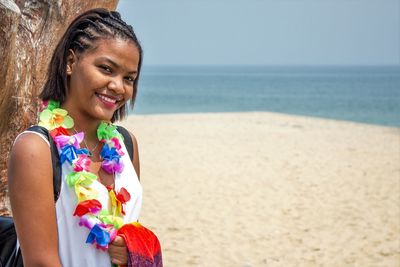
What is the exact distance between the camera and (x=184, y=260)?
6918mm

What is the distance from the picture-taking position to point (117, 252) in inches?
83.4

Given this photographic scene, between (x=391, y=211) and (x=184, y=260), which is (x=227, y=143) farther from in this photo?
(x=184, y=260)

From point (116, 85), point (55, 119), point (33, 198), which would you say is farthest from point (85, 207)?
point (116, 85)

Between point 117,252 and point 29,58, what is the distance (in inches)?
61.1

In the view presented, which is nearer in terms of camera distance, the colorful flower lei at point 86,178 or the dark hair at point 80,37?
the colorful flower lei at point 86,178

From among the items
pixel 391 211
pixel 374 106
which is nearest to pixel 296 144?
pixel 391 211

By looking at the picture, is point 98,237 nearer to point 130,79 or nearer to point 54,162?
point 54,162

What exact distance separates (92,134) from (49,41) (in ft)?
4.28

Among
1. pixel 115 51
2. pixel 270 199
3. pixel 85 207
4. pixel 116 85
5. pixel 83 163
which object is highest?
pixel 115 51

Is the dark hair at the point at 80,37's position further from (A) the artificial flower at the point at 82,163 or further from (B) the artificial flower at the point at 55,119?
(A) the artificial flower at the point at 82,163

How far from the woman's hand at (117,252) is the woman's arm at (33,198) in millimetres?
224

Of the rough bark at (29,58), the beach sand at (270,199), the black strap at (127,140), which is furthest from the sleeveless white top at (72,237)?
the beach sand at (270,199)

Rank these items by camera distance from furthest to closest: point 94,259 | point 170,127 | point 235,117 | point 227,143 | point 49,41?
1. point 235,117
2. point 170,127
3. point 227,143
4. point 49,41
5. point 94,259

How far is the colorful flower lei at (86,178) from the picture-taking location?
2.04 metres
